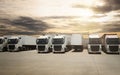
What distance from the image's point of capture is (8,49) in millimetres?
35156

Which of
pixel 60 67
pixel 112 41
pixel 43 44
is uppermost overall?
pixel 112 41

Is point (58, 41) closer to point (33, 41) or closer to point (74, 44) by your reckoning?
point (74, 44)

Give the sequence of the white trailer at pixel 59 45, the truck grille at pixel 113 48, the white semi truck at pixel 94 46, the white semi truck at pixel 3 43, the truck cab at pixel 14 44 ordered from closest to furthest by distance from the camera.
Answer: the truck grille at pixel 113 48 < the white semi truck at pixel 94 46 < the white trailer at pixel 59 45 < the truck cab at pixel 14 44 < the white semi truck at pixel 3 43

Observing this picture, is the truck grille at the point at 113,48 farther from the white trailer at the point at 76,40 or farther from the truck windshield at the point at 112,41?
the white trailer at the point at 76,40

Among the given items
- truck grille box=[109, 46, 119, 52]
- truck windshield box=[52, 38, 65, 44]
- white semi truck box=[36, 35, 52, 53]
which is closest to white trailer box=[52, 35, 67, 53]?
truck windshield box=[52, 38, 65, 44]

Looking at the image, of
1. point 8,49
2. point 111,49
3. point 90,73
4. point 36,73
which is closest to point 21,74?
point 36,73

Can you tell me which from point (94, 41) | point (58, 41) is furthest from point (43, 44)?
point (94, 41)

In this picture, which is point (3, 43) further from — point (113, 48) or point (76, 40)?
point (113, 48)

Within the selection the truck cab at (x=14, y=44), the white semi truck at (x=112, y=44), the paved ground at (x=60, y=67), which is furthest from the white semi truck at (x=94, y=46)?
the truck cab at (x=14, y=44)

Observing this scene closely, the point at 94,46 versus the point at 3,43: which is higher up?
the point at 3,43

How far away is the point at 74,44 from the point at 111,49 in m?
8.49

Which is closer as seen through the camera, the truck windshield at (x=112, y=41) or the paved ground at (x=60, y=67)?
the paved ground at (x=60, y=67)

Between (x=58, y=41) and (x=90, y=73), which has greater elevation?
(x=58, y=41)

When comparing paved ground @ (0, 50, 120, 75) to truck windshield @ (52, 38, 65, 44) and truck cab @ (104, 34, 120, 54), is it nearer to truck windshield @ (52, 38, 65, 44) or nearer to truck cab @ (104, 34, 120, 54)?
truck cab @ (104, 34, 120, 54)
